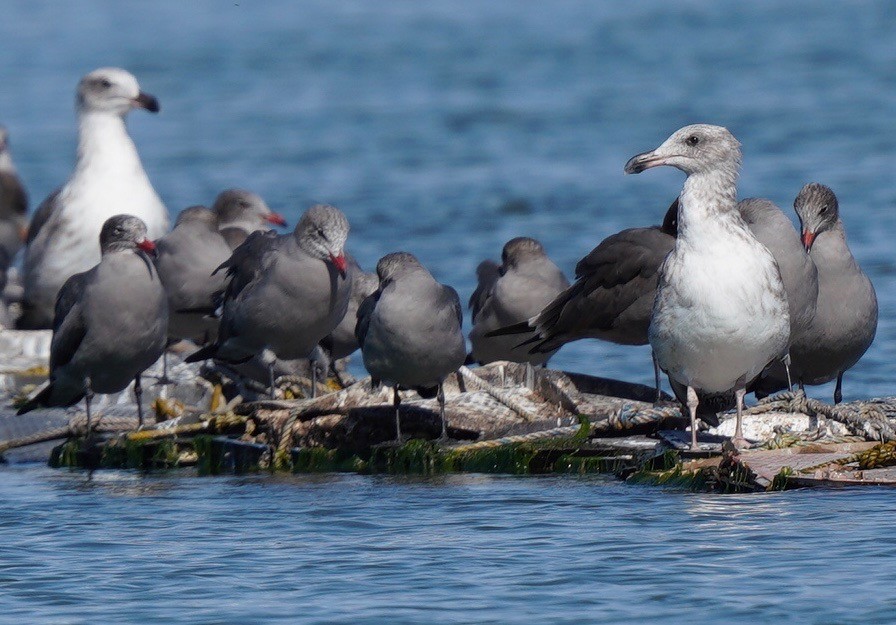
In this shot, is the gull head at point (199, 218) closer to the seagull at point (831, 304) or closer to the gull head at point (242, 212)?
the gull head at point (242, 212)

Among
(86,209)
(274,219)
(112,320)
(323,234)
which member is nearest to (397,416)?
(323,234)

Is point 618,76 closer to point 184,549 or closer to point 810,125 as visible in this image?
point 810,125

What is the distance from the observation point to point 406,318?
9.49 metres

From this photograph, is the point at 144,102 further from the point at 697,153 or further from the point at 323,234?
the point at 697,153

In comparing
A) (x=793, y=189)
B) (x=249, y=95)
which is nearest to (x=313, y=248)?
(x=793, y=189)

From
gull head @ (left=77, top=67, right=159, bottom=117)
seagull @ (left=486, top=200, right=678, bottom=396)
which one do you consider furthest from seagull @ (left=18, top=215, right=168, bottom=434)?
gull head @ (left=77, top=67, right=159, bottom=117)

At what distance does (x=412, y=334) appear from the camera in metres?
9.47

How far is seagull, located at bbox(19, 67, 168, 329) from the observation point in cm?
1368

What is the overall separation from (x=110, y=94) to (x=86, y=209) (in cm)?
153

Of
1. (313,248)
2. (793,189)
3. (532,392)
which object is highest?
(793,189)

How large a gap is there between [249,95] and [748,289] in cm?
3115

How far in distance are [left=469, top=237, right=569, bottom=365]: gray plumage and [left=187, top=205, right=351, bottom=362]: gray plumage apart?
0.96 metres

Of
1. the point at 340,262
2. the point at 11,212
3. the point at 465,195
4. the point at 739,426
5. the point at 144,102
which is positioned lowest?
the point at 739,426

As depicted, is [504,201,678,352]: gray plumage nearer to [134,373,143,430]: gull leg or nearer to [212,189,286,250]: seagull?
[134,373,143,430]: gull leg
